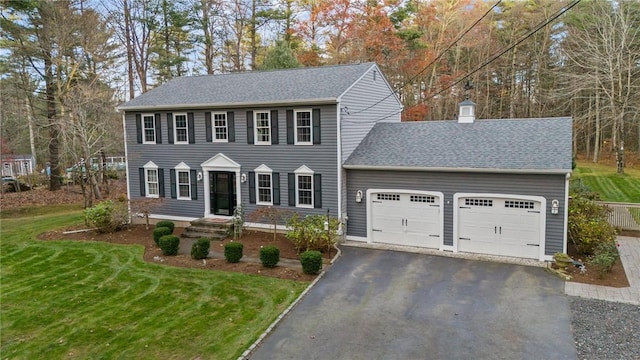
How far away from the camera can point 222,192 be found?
16.5 meters

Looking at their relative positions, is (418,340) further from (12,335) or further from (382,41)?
(382,41)

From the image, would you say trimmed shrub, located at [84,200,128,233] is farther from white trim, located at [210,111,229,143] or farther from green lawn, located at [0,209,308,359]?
white trim, located at [210,111,229,143]

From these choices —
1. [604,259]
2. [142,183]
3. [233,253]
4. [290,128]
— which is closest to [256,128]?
[290,128]

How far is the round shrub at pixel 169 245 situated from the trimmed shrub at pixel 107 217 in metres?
4.47

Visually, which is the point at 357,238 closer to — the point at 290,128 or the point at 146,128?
the point at 290,128

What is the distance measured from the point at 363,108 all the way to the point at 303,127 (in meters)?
2.69

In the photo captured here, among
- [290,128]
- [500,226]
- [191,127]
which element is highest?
[191,127]

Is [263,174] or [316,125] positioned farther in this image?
[263,174]

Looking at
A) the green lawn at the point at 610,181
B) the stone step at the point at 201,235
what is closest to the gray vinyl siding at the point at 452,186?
the stone step at the point at 201,235

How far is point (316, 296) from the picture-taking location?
9891 millimetres

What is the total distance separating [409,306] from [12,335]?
27.5 ft

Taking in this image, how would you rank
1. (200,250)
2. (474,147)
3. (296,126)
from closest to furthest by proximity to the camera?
(200,250) → (474,147) → (296,126)

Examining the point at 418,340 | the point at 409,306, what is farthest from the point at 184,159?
the point at 418,340

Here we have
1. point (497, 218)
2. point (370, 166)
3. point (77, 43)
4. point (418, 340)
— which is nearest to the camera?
point (418, 340)
